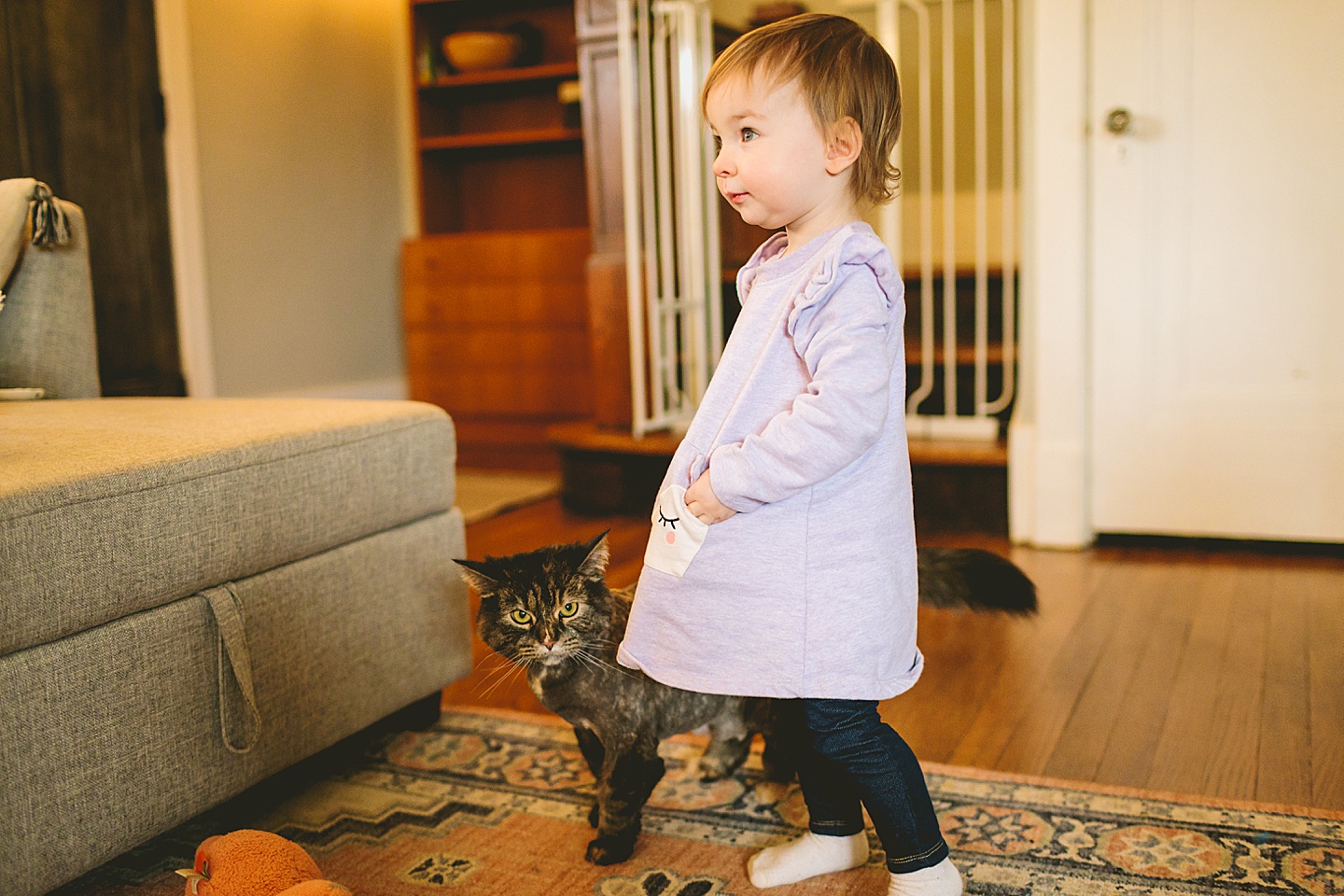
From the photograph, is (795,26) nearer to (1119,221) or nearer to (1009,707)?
(1009,707)

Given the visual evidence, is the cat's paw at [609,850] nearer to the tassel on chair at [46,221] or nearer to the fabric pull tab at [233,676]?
the fabric pull tab at [233,676]

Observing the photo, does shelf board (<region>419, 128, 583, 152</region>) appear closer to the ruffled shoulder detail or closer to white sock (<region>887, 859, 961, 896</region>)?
the ruffled shoulder detail

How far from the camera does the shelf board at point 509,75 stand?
13.6 feet

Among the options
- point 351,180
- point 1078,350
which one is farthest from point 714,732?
point 351,180

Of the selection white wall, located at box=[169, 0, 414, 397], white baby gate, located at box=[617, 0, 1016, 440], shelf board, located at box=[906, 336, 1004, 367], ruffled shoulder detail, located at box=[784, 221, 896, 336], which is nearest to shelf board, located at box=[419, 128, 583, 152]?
white wall, located at box=[169, 0, 414, 397]

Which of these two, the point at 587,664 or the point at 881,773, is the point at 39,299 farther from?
the point at 881,773

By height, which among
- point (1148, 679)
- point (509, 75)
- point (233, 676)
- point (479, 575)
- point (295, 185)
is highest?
point (509, 75)

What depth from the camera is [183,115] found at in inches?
141

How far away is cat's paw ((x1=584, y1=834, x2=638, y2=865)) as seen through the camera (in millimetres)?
1276

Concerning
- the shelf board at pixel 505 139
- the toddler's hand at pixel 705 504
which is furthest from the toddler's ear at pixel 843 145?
the shelf board at pixel 505 139

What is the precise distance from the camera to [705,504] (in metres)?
1.08

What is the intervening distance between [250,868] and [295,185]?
349 centimetres

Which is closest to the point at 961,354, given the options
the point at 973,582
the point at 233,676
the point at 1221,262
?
the point at 1221,262

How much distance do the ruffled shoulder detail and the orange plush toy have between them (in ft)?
2.24
